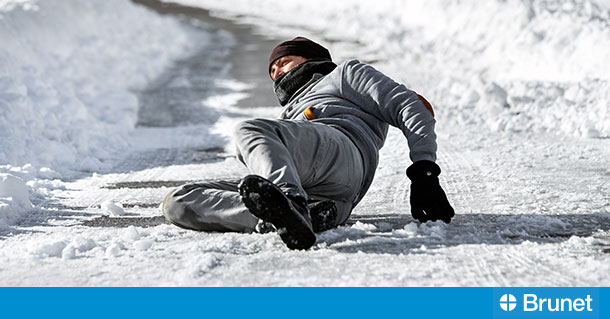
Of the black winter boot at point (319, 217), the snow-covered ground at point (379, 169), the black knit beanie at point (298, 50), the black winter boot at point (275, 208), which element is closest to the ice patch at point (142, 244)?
the snow-covered ground at point (379, 169)

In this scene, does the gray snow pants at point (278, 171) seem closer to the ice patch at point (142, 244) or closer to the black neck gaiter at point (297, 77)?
the ice patch at point (142, 244)

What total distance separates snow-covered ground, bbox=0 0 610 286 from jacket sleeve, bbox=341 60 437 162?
1.19 ft

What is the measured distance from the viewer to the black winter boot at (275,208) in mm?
2836

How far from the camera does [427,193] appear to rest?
3.47 metres

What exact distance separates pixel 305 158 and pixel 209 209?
1.52ft

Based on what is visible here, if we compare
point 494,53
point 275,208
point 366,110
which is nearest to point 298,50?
point 366,110

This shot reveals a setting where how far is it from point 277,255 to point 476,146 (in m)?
3.11

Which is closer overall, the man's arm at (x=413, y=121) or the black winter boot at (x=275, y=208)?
the black winter boot at (x=275, y=208)

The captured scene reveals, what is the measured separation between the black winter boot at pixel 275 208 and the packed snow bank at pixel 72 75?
2883mm

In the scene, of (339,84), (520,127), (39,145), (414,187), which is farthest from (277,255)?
(520,127)
